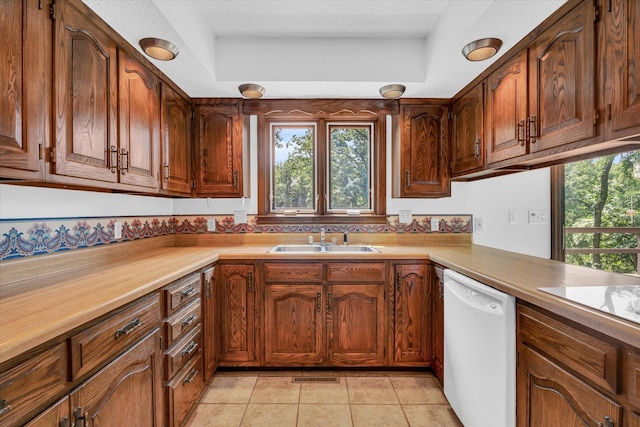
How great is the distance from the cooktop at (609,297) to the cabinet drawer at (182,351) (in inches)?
66.6

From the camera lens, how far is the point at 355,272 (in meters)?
2.28

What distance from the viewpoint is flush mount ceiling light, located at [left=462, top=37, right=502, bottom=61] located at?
1684 millimetres

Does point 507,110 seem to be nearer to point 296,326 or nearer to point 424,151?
point 424,151

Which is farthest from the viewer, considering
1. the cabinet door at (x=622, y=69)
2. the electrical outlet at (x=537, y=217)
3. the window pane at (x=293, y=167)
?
the window pane at (x=293, y=167)

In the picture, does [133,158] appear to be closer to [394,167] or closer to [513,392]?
[394,167]

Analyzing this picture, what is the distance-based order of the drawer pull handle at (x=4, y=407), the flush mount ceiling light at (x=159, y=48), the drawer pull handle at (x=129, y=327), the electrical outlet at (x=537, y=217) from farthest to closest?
the electrical outlet at (x=537, y=217), the flush mount ceiling light at (x=159, y=48), the drawer pull handle at (x=129, y=327), the drawer pull handle at (x=4, y=407)

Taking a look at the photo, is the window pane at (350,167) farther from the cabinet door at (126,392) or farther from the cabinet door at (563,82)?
the cabinet door at (126,392)

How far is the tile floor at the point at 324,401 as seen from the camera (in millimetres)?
1818

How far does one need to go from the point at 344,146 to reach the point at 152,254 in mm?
1801

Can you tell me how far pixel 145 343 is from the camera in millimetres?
1367

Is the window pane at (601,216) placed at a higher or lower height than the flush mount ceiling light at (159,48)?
lower

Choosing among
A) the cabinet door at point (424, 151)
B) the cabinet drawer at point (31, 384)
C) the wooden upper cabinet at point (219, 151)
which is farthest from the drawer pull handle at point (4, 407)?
the cabinet door at point (424, 151)

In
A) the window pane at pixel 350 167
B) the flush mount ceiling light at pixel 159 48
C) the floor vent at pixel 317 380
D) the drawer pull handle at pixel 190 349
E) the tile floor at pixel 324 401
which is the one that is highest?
the flush mount ceiling light at pixel 159 48

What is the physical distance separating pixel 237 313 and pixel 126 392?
1.07 m
